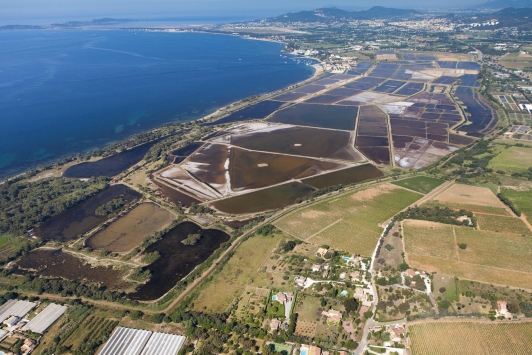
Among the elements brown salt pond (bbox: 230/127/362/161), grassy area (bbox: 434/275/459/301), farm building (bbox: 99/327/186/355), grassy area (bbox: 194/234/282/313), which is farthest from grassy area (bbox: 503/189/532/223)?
farm building (bbox: 99/327/186/355)

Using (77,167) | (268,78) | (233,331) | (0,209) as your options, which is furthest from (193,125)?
(233,331)

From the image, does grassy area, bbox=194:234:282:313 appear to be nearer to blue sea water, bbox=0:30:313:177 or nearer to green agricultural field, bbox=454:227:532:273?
green agricultural field, bbox=454:227:532:273

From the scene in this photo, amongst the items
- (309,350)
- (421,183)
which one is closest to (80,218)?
(309,350)

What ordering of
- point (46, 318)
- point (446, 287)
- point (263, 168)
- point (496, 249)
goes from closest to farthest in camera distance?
point (46, 318) → point (446, 287) → point (496, 249) → point (263, 168)

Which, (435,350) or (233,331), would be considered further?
(233,331)

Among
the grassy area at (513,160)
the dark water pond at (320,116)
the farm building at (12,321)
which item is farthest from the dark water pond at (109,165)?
the grassy area at (513,160)

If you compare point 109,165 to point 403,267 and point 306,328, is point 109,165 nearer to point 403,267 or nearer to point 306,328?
point 306,328

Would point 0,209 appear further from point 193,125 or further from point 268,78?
point 268,78
